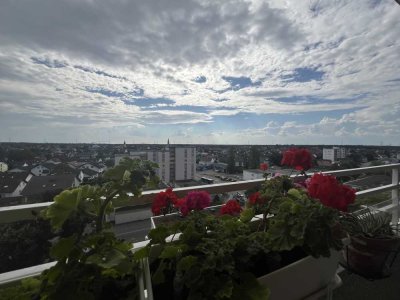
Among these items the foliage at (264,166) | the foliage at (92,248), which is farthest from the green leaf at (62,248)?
the foliage at (264,166)

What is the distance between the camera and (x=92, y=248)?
54 cm

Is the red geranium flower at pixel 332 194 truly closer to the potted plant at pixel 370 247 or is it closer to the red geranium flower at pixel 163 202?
the potted plant at pixel 370 247

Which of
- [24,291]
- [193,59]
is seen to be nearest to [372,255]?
[24,291]

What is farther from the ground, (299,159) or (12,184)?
(299,159)

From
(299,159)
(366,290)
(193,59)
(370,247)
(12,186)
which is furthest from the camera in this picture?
(193,59)

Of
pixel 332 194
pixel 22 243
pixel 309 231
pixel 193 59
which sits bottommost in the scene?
pixel 22 243

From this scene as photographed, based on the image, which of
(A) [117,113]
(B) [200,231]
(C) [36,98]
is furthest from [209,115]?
(B) [200,231]

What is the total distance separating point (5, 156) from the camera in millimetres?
1734

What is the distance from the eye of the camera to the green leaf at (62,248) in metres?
0.50

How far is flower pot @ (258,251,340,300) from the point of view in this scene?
64 cm

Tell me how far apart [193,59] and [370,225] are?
3402 millimetres

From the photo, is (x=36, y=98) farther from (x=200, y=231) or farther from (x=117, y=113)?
(x=200, y=231)

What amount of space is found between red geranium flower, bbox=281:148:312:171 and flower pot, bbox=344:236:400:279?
1.21ft

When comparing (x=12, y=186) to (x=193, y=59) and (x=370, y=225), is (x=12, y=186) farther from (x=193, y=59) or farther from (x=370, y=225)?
(x=193, y=59)
